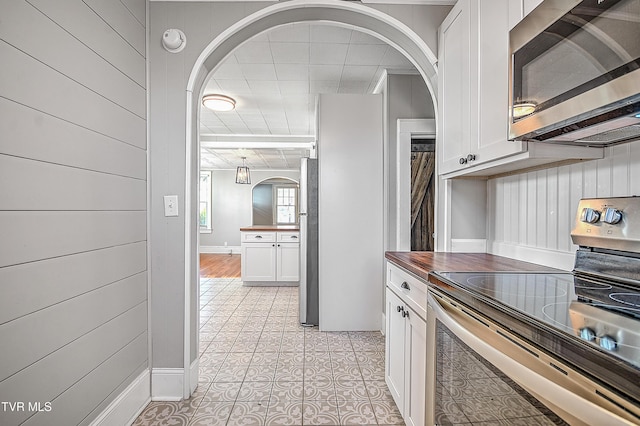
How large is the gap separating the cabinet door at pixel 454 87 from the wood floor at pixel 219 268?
16.4 feet

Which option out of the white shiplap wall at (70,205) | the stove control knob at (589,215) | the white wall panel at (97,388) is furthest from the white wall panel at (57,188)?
the stove control knob at (589,215)

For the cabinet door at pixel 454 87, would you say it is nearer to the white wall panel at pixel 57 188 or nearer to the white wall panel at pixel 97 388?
the white wall panel at pixel 57 188

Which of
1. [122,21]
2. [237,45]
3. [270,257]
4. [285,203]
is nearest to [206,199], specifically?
[285,203]

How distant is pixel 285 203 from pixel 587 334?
9.53 metres

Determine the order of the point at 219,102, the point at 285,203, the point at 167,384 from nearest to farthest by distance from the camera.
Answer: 1. the point at 167,384
2. the point at 219,102
3. the point at 285,203

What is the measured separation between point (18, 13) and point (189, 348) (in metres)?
1.77

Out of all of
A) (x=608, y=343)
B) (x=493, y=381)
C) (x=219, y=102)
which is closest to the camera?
(x=608, y=343)

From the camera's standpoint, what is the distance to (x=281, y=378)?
2.26 m

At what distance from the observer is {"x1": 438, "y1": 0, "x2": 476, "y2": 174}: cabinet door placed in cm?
161

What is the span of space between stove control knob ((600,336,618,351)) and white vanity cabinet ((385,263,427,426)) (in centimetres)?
74

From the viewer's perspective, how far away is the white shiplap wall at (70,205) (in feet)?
3.54

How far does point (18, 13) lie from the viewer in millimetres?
1099

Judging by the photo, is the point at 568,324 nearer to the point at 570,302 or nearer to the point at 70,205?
the point at 570,302

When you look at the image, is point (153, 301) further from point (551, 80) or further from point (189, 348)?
point (551, 80)
